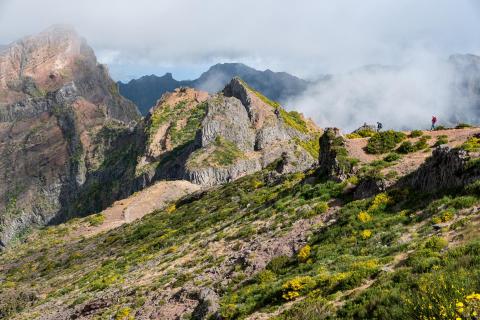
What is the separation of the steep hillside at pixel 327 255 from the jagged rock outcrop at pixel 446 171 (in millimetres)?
66

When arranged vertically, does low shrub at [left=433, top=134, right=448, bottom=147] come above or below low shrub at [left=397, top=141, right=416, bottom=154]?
above

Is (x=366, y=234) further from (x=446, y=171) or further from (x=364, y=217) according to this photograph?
(x=446, y=171)

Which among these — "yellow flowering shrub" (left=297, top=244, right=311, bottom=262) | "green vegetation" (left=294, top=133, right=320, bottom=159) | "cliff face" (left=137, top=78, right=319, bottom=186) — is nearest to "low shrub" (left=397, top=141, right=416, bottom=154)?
"yellow flowering shrub" (left=297, top=244, right=311, bottom=262)

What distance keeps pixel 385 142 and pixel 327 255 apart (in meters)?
15.9

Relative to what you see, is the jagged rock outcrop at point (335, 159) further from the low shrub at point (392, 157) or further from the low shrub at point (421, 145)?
the low shrub at point (421, 145)

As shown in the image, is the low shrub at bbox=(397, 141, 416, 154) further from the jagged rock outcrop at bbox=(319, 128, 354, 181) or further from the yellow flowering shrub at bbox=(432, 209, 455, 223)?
the yellow flowering shrub at bbox=(432, 209, 455, 223)

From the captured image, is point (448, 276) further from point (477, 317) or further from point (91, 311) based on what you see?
point (91, 311)

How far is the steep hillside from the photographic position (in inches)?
634

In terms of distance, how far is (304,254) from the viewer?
81.7ft

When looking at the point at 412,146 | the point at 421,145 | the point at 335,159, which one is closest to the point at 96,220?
the point at 335,159

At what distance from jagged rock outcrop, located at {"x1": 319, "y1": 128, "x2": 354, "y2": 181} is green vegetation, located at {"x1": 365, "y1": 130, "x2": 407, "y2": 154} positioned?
2067 mm

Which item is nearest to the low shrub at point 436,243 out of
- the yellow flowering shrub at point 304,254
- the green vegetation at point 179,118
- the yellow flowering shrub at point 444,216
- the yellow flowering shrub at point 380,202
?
the yellow flowering shrub at point 444,216

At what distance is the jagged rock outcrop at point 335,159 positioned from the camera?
1352 inches

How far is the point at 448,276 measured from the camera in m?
13.8
